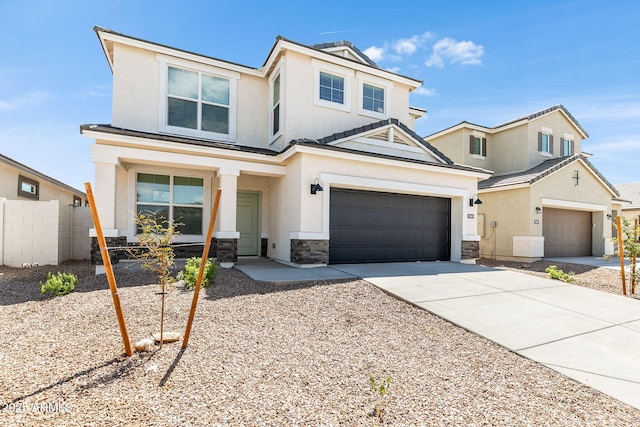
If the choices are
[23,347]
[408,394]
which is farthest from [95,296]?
[408,394]

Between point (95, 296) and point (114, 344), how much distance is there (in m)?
2.54

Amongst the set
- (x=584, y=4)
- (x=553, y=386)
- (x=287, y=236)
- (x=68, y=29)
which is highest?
(x=584, y=4)

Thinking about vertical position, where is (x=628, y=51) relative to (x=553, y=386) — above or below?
above

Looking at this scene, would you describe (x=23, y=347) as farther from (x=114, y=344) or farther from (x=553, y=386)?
(x=553, y=386)

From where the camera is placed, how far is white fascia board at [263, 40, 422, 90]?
926 centimetres

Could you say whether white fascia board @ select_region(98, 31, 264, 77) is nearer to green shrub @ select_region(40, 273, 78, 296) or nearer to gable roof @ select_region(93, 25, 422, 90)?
gable roof @ select_region(93, 25, 422, 90)

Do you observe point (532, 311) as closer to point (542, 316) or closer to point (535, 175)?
point (542, 316)

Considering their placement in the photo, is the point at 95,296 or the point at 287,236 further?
the point at 287,236

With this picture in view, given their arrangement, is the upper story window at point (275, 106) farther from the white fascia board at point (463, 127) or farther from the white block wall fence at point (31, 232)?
the white fascia board at point (463, 127)

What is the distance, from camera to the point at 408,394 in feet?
9.53

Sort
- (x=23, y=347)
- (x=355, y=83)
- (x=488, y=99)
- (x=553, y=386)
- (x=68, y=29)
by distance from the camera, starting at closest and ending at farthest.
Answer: (x=553, y=386) → (x=23, y=347) → (x=68, y=29) → (x=355, y=83) → (x=488, y=99)

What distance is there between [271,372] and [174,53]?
9.75 metres

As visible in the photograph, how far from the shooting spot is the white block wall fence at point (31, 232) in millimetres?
8406

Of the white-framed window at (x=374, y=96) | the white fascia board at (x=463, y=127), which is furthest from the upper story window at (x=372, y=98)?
the white fascia board at (x=463, y=127)
